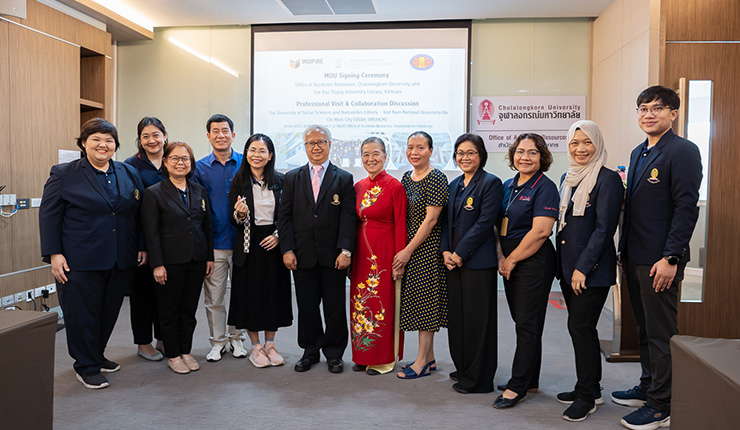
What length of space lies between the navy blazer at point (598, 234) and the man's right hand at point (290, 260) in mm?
1573

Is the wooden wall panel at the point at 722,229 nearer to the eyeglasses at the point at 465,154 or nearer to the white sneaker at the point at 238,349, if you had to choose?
the eyeglasses at the point at 465,154

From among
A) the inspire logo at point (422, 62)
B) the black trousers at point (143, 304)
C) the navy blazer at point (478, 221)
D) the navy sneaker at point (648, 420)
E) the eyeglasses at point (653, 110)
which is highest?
the inspire logo at point (422, 62)

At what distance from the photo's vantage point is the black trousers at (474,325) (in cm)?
292

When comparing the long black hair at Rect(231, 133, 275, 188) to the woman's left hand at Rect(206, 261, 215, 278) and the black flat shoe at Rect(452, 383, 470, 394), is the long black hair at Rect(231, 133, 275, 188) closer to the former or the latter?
the woman's left hand at Rect(206, 261, 215, 278)

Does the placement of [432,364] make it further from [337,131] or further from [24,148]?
[24,148]

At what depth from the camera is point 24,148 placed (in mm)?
4465

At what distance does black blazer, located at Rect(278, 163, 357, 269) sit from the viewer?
10.6 ft

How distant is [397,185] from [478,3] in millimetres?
3056

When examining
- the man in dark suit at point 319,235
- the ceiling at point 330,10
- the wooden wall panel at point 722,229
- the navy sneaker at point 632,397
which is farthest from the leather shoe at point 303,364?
the ceiling at point 330,10

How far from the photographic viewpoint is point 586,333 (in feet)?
8.71

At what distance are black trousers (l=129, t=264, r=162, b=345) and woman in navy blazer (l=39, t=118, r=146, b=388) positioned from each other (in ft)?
0.88

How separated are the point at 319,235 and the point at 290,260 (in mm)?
239

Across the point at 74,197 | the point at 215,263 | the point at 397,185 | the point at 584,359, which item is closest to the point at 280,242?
the point at 215,263

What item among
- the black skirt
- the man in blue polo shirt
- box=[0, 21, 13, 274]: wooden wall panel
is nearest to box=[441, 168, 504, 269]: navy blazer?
the black skirt
